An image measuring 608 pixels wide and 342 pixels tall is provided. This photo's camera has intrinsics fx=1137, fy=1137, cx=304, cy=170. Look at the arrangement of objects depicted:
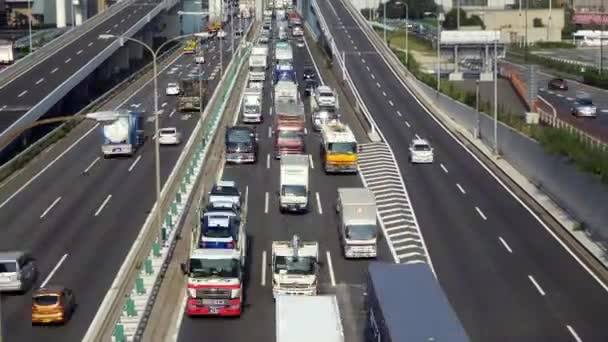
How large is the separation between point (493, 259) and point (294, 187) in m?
11.0

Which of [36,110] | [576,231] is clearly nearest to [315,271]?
[576,231]

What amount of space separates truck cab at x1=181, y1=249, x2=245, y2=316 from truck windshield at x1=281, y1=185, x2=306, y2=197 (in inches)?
575

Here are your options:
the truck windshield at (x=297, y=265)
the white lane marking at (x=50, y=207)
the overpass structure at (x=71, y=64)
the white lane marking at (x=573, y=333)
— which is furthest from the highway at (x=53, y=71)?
the white lane marking at (x=573, y=333)

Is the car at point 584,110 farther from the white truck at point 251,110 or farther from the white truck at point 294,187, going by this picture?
the white truck at point 294,187

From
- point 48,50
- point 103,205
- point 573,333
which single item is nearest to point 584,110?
point 103,205

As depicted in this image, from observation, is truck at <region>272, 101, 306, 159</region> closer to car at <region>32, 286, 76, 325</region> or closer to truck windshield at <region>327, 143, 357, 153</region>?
truck windshield at <region>327, 143, 357, 153</region>

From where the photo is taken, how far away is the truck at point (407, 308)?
2425 cm

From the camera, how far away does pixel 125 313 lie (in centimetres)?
3278

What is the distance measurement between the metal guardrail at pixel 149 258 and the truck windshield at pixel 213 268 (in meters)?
1.65

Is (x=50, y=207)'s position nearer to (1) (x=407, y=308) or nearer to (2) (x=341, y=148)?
(2) (x=341, y=148)

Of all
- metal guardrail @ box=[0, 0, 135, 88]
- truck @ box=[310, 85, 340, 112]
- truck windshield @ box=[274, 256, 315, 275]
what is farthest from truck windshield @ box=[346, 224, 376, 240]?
metal guardrail @ box=[0, 0, 135, 88]

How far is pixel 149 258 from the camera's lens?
3934cm

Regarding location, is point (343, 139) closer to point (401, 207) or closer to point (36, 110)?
point (401, 207)

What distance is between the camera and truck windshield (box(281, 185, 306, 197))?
49.5 meters
